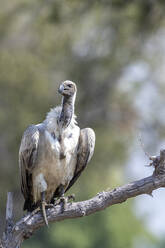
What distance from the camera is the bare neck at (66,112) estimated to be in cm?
925

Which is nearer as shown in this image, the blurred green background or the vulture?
the vulture

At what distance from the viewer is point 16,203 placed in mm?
22172

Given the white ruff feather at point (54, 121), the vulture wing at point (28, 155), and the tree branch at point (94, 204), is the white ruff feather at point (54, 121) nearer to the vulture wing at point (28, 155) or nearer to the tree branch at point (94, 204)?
the vulture wing at point (28, 155)

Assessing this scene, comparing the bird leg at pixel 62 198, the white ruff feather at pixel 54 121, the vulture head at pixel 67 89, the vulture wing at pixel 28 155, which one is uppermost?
the vulture head at pixel 67 89

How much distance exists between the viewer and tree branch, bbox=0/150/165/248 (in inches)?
309

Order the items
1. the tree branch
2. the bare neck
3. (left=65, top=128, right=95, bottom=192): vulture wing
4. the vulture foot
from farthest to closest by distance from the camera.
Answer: (left=65, top=128, right=95, bottom=192): vulture wing, the bare neck, the vulture foot, the tree branch

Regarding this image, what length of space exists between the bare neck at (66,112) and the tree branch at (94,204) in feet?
4.02

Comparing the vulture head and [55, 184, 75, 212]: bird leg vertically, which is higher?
the vulture head

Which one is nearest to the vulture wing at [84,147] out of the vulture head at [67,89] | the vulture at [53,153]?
the vulture at [53,153]

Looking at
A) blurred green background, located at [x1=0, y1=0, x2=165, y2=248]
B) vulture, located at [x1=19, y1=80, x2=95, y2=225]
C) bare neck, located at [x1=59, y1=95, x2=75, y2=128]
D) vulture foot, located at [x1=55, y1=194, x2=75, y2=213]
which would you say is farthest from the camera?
blurred green background, located at [x1=0, y1=0, x2=165, y2=248]

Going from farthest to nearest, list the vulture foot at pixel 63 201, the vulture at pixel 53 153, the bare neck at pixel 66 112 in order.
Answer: the bare neck at pixel 66 112 → the vulture at pixel 53 153 → the vulture foot at pixel 63 201

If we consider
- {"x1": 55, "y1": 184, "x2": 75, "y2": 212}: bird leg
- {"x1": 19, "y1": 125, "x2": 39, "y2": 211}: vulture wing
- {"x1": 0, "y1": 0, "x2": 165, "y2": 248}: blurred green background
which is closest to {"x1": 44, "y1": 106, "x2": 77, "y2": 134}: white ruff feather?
{"x1": 19, "y1": 125, "x2": 39, "y2": 211}: vulture wing

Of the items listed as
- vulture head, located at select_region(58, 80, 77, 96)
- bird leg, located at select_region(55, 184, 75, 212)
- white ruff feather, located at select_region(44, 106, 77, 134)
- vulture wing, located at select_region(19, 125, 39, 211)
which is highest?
vulture head, located at select_region(58, 80, 77, 96)

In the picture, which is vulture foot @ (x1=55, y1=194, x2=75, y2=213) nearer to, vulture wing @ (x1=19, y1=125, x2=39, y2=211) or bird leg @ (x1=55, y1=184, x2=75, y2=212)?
bird leg @ (x1=55, y1=184, x2=75, y2=212)
